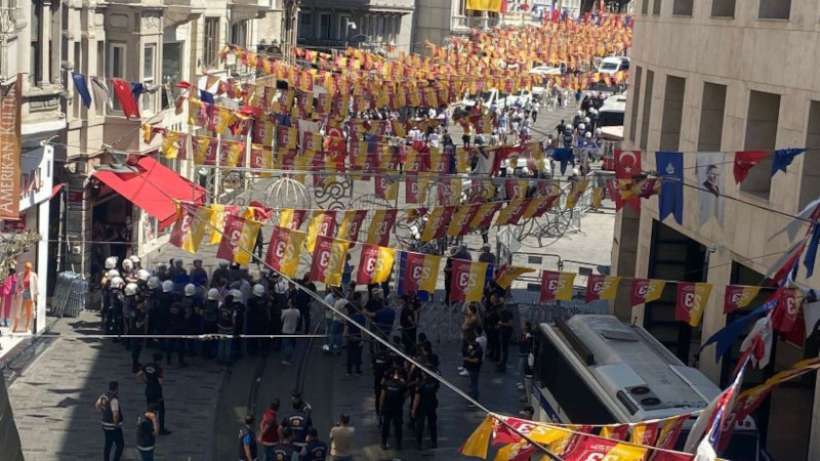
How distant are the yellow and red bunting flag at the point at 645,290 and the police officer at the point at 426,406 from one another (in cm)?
409

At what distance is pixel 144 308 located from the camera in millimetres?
29219

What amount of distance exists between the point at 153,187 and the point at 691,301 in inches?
522

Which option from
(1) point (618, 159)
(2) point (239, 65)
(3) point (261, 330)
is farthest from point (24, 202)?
(2) point (239, 65)

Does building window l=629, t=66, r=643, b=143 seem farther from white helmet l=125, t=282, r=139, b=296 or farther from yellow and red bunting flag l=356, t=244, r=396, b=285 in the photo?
yellow and red bunting flag l=356, t=244, r=396, b=285

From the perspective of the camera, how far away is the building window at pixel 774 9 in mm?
23203

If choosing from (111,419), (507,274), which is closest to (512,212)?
(507,274)

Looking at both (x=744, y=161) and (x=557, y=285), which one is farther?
(x=557, y=285)

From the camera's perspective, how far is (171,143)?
36031 millimetres

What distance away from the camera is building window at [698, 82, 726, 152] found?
26.0 metres

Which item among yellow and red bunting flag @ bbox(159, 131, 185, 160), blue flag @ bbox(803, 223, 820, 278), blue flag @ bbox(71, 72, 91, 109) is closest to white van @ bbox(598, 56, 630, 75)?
yellow and red bunting flag @ bbox(159, 131, 185, 160)

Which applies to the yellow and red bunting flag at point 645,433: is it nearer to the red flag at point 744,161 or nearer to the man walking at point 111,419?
the red flag at point 744,161

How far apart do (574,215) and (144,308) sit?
17447 millimetres

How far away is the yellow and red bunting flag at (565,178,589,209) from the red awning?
7083 millimetres

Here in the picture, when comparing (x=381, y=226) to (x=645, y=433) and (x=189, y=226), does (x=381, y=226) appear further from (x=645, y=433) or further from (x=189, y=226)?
(x=645, y=433)
